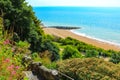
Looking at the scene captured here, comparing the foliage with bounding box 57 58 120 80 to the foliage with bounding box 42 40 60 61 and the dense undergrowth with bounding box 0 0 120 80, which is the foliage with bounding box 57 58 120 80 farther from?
the foliage with bounding box 42 40 60 61

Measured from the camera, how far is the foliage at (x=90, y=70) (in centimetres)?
832

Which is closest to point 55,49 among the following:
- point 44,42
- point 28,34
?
point 44,42

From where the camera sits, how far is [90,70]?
8.68 meters

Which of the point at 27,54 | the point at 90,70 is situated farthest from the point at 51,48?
the point at 90,70

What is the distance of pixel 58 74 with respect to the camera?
920 cm

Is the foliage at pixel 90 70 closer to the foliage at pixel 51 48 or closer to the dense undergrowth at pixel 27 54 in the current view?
the dense undergrowth at pixel 27 54

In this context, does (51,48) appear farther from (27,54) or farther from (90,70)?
(90,70)

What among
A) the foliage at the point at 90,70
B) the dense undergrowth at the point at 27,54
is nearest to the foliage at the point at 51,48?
the dense undergrowth at the point at 27,54

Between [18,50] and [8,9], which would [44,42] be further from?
[18,50]

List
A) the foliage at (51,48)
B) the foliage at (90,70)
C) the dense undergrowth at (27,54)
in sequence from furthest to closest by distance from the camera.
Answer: the foliage at (51,48) < the foliage at (90,70) < the dense undergrowth at (27,54)

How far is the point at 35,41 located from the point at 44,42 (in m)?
1.83

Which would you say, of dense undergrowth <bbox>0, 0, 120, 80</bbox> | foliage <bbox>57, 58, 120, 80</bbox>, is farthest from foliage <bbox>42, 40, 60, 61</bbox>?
foliage <bbox>57, 58, 120, 80</bbox>

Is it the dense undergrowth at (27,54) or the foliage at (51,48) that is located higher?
the dense undergrowth at (27,54)

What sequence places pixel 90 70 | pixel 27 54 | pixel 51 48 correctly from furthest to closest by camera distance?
pixel 51 48 < pixel 27 54 < pixel 90 70
